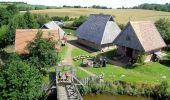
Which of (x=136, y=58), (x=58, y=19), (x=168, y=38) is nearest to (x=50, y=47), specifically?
(x=136, y=58)

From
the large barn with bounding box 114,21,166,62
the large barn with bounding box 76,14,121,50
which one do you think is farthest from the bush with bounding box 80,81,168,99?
the large barn with bounding box 76,14,121,50

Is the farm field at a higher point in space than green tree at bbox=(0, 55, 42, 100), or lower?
lower

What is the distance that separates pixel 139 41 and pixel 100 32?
10572 millimetres

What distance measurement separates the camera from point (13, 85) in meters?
35.4

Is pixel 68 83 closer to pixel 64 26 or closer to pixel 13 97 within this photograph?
pixel 13 97

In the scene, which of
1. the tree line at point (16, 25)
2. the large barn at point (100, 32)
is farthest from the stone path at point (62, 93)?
the tree line at point (16, 25)

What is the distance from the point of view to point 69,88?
40.2m

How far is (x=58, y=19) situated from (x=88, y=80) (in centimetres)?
7443

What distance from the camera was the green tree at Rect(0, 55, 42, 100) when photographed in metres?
35.1

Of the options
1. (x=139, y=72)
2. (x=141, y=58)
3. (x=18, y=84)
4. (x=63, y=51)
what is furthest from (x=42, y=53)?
(x=63, y=51)

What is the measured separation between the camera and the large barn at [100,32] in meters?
61.8

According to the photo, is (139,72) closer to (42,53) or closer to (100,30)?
(100,30)

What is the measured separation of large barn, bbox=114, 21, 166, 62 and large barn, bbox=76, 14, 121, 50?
3858 mm

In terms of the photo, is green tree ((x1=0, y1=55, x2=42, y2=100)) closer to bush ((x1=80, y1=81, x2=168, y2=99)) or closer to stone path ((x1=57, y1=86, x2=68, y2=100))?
stone path ((x1=57, y1=86, x2=68, y2=100))
